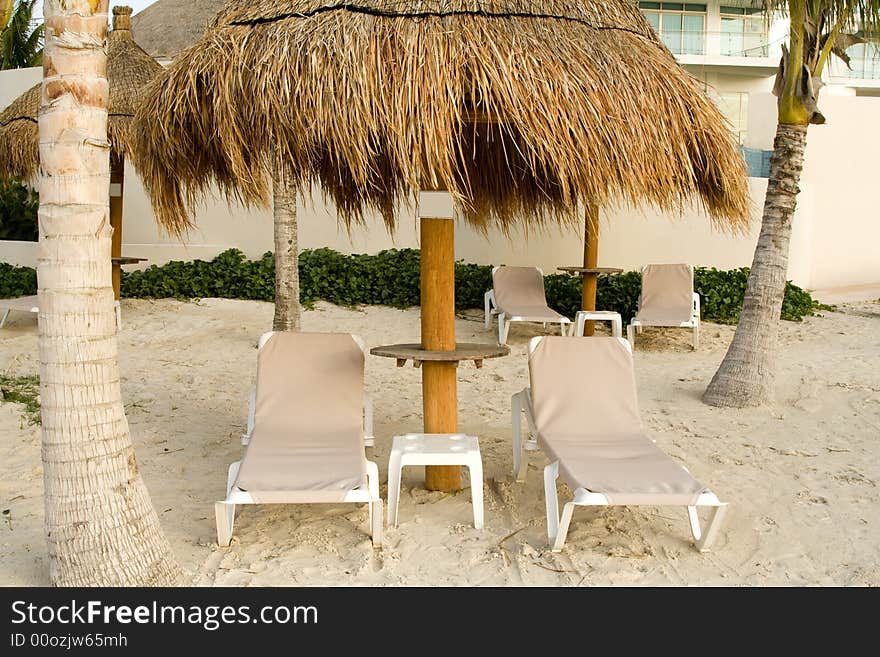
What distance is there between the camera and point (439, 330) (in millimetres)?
5137

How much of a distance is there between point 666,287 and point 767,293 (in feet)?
9.66

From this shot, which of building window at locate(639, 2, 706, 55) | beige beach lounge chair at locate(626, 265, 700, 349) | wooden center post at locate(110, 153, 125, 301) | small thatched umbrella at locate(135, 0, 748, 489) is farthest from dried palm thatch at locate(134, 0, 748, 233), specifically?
building window at locate(639, 2, 706, 55)

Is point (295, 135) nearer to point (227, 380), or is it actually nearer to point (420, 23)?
point (420, 23)

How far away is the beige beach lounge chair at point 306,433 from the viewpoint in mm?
4141

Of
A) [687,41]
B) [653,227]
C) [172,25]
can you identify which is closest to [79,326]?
[653,227]

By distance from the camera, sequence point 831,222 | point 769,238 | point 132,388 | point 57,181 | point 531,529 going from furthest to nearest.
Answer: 1. point 831,222
2. point 132,388
3. point 769,238
4. point 531,529
5. point 57,181

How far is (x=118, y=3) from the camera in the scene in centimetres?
1102

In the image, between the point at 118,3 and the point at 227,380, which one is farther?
the point at 118,3

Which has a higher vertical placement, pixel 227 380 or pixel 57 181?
pixel 57 181

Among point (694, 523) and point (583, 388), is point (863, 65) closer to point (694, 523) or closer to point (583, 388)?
Answer: point (583, 388)

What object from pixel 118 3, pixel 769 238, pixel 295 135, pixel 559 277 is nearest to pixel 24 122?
pixel 118 3

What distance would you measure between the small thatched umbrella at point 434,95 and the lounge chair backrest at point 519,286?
5329 mm

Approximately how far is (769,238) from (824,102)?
28.3 ft

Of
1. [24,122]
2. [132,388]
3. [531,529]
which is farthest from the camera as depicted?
[24,122]
